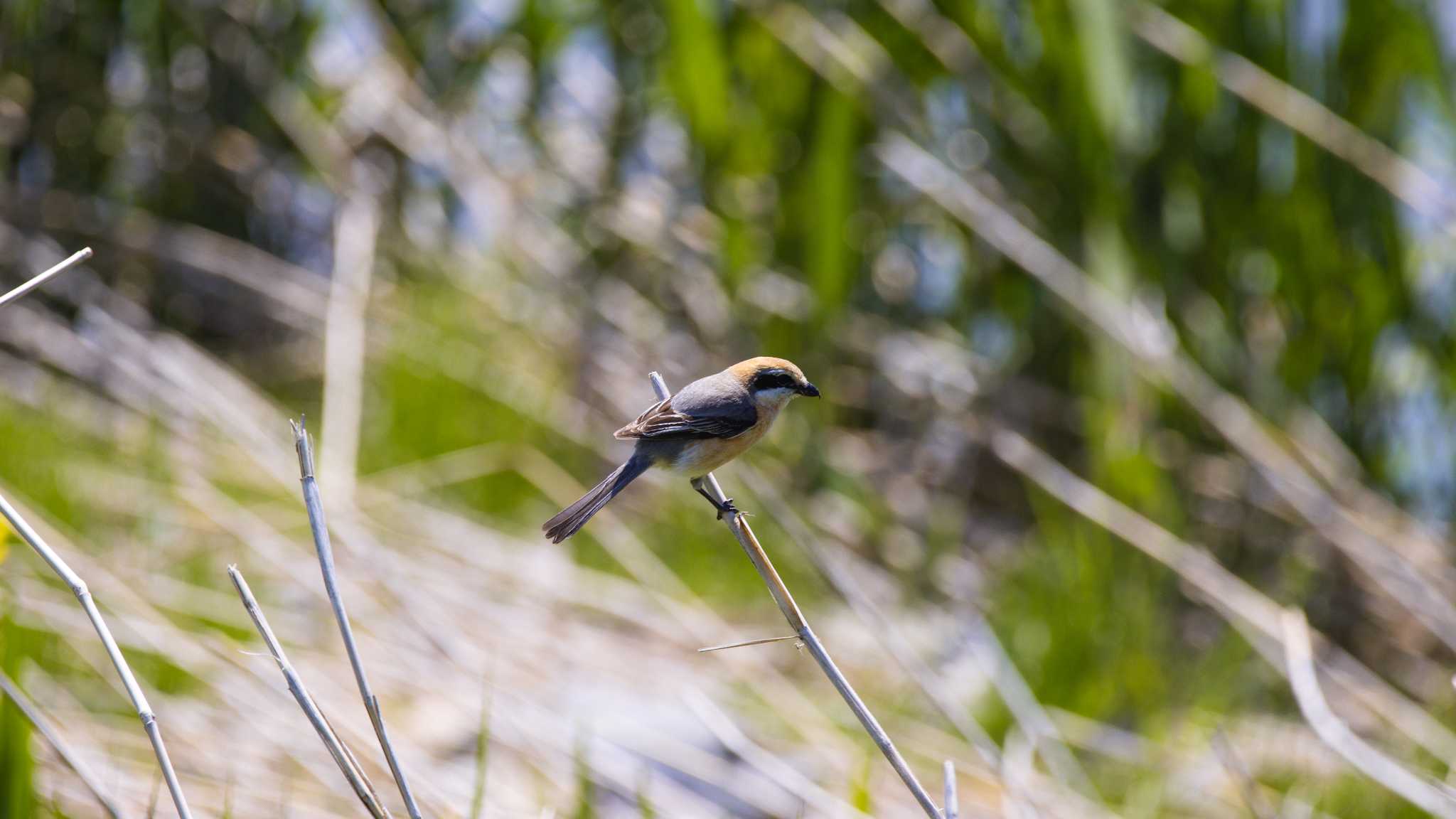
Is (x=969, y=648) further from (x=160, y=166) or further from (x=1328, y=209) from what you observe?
(x=160, y=166)

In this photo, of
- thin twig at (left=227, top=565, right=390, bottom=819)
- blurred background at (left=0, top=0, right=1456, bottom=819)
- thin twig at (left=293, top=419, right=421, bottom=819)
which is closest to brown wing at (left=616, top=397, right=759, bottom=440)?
thin twig at (left=293, top=419, right=421, bottom=819)

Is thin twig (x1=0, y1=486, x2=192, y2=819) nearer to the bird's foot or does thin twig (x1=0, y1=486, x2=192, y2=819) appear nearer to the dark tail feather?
the dark tail feather

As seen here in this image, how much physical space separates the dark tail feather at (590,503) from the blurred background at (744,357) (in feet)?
3.15

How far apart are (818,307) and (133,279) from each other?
2.26 m

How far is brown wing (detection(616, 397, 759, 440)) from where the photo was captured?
1.10 metres

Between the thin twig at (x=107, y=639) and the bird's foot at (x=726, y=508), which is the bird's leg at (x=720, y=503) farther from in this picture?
the thin twig at (x=107, y=639)

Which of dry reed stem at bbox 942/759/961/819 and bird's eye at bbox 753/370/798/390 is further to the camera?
dry reed stem at bbox 942/759/961/819

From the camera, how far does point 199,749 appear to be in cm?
196

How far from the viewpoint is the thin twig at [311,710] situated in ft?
3.75

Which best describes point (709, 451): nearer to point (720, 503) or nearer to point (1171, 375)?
point (720, 503)

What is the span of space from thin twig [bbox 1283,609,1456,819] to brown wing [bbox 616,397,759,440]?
1.16 metres

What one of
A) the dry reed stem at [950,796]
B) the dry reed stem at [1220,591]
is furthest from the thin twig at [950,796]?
the dry reed stem at [1220,591]

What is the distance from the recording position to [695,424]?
110 centimetres

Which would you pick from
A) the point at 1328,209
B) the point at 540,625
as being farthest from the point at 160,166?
the point at 1328,209
